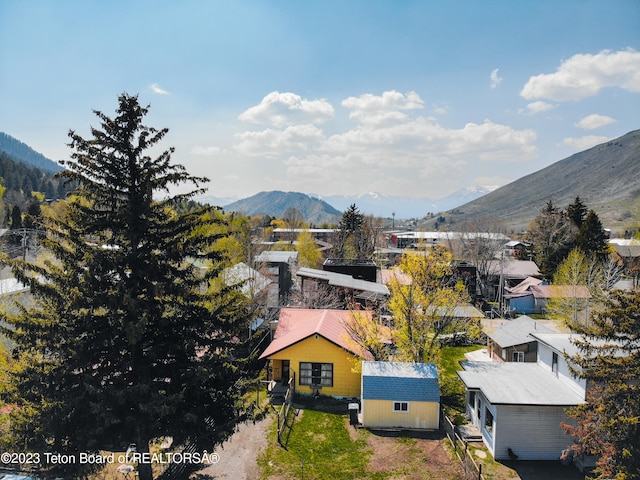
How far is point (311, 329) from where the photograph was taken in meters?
25.5

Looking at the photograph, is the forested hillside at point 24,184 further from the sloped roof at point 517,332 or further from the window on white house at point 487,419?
the window on white house at point 487,419

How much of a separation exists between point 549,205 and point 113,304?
67.0 meters

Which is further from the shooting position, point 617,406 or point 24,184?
point 24,184

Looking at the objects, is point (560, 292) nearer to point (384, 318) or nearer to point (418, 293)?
point (384, 318)

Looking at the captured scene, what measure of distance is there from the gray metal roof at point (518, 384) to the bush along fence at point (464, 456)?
2569mm

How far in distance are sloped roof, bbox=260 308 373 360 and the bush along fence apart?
21.4 ft

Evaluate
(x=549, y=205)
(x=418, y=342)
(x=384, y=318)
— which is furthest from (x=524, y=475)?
(x=549, y=205)

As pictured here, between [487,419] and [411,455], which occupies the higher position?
[487,419]

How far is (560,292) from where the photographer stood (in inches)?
1586

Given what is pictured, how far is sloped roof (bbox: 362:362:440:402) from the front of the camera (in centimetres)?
2089

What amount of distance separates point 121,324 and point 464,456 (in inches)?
623

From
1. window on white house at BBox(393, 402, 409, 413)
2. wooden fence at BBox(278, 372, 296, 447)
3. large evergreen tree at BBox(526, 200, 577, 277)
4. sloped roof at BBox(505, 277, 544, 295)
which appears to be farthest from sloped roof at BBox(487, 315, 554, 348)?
large evergreen tree at BBox(526, 200, 577, 277)

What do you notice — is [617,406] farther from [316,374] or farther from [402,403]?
[316,374]

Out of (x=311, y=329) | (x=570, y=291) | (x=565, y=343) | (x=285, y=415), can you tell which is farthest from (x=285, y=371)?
(x=570, y=291)
